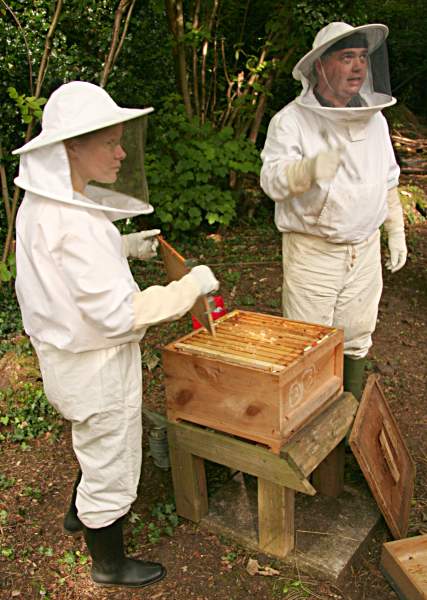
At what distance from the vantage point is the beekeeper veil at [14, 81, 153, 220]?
182cm

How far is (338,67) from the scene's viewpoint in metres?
2.64

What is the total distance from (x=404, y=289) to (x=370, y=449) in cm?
349

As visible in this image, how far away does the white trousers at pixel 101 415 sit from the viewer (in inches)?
81.2

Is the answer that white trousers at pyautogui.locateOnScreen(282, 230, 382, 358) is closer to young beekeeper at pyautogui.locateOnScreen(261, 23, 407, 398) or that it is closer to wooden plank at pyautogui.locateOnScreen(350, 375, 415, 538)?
young beekeeper at pyautogui.locateOnScreen(261, 23, 407, 398)

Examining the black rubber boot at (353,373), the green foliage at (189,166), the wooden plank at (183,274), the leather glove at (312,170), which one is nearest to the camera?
the wooden plank at (183,274)

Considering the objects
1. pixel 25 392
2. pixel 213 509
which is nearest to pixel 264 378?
pixel 213 509

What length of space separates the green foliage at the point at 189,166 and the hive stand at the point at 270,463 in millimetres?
3860

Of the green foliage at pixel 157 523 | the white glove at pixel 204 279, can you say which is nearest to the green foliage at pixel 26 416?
the green foliage at pixel 157 523

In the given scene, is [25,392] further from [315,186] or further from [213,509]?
[315,186]

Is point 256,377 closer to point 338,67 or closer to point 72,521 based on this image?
point 72,521

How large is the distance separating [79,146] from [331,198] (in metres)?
1.21

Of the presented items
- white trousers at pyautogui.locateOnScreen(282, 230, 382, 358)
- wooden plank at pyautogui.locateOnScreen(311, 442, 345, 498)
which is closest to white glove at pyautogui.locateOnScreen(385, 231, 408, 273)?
white trousers at pyautogui.locateOnScreen(282, 230, 382, 358)

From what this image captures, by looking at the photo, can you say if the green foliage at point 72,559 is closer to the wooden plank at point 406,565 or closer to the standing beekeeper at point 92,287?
the standing beekeeper at point 92,287

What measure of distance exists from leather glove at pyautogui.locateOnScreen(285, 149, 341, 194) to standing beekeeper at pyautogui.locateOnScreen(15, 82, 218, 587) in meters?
0.63
